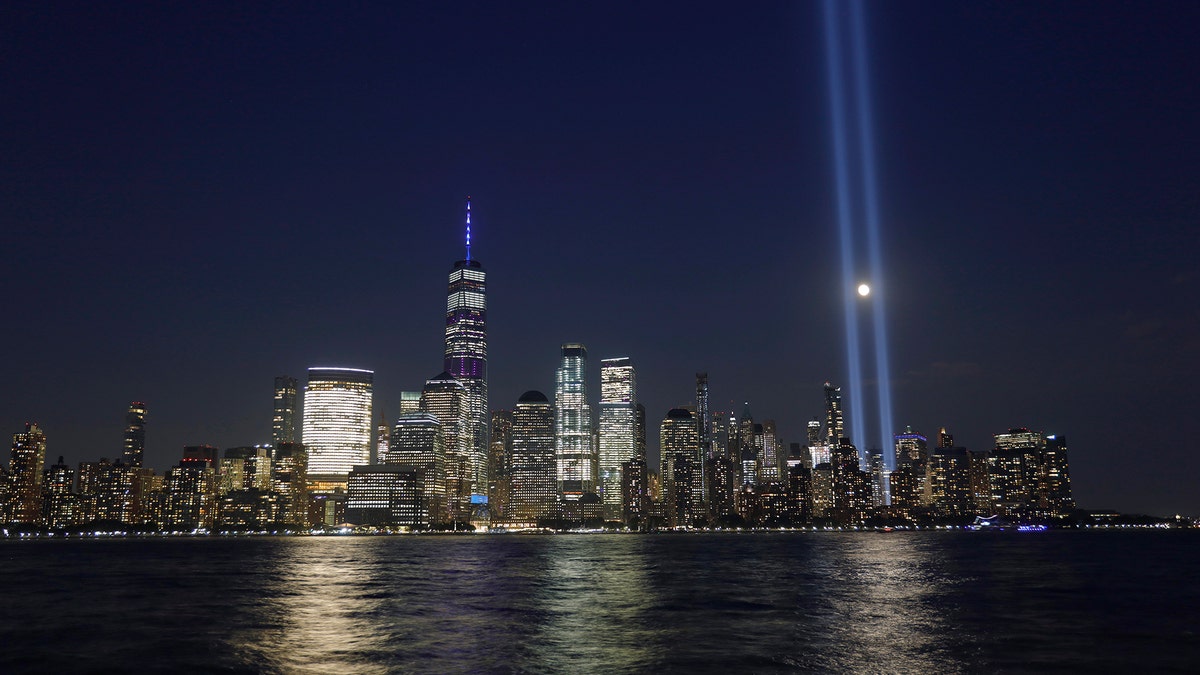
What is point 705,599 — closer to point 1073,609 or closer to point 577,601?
point 577,601

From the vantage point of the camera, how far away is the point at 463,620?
5397 centimetres

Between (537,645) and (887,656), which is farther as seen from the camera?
(537,645)

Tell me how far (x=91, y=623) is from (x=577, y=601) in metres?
31.9

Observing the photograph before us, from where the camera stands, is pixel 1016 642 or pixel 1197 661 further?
pixel 1016 642

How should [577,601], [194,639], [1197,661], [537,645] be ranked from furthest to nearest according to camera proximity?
[577,601] < [194,639] < [537,645] < [1197,661]

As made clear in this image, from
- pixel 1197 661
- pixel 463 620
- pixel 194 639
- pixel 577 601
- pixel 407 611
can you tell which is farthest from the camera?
pixel 577 601

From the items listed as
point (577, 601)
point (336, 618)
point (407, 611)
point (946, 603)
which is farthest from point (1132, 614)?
point (336, 618)

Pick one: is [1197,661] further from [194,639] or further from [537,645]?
[194,639]

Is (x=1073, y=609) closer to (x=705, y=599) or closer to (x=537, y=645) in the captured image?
(x=705, y=599)

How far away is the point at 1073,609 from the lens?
61.8m

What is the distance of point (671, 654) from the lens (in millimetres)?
39875

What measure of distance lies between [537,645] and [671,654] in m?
7.07

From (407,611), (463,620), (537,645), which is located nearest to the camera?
(537,645)

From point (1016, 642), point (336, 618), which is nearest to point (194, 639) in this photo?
point (336, 618)
